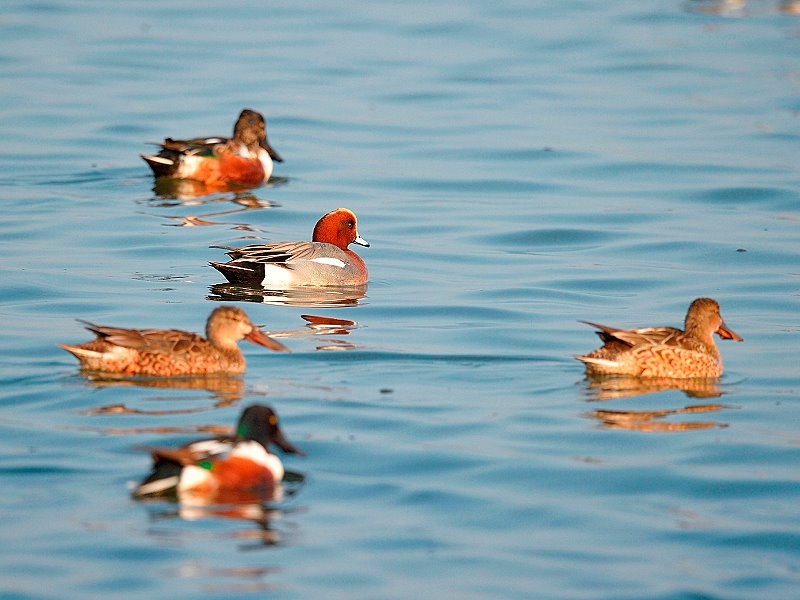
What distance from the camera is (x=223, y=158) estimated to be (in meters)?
19.2

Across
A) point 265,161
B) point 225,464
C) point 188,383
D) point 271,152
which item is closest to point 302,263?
point 188,383

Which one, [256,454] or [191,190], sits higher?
[191,190]

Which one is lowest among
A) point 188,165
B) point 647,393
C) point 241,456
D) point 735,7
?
point 647,393

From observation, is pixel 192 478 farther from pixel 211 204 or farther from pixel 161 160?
pixel 161 160

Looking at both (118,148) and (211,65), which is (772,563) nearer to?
(118,148)

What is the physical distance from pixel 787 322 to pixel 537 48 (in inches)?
645

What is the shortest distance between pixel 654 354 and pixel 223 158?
383 inches

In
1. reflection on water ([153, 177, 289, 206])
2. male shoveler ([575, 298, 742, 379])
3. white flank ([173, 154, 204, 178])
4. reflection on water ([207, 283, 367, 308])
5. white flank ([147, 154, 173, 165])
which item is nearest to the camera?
male shoveler ([575, 298, 742, 379])

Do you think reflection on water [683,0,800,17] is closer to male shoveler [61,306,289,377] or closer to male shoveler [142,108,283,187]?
male shoveler [142,108,283,187]

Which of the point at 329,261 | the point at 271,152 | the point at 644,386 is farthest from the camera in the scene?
the point at 271,152

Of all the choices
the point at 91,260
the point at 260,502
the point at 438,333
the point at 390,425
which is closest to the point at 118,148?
the point at 91,260

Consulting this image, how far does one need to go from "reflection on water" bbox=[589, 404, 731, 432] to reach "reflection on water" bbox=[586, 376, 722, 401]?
38cm

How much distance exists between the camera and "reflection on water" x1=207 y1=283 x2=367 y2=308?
1348cm

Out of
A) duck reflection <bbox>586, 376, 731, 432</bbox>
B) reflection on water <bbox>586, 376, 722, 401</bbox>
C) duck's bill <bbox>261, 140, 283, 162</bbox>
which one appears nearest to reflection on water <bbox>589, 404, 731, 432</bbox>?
duck reflection <bbox>586, 376, 731, 432</bbox>
